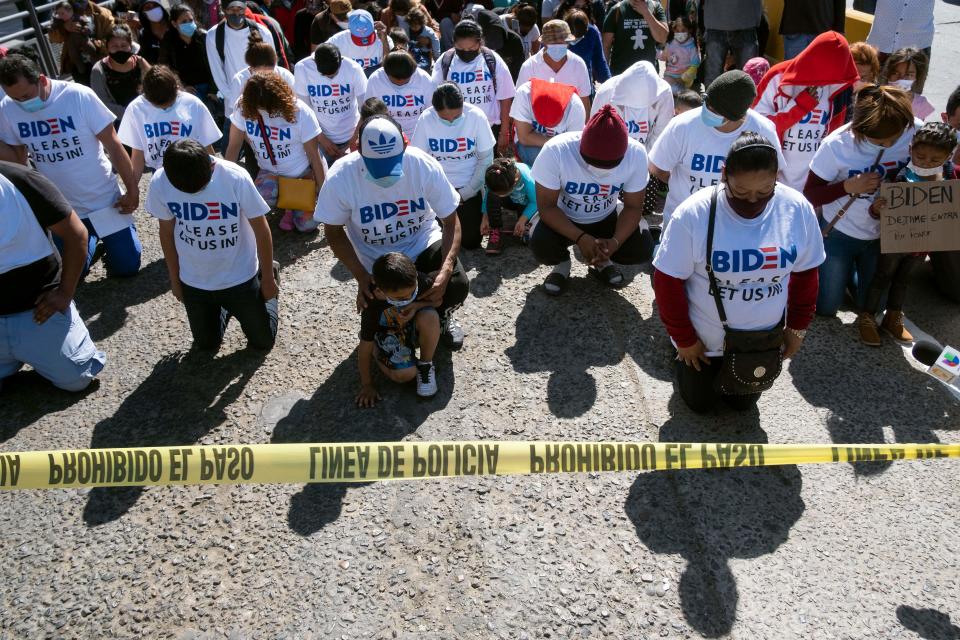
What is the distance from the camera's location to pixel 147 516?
393 centimetres

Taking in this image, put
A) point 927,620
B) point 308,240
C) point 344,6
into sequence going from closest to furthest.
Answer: point 927,620 → point 308,240 → point 344,6

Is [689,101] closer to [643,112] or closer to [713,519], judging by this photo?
[643,112]

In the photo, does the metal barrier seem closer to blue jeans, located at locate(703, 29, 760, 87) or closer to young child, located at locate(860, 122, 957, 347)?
blue jeans, located at locate(703, 29, 760, 87)

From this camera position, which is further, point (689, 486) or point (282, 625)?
point (689, 486)

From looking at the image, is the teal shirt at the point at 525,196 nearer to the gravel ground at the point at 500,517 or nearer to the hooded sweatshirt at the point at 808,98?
the gravel ground at the point at 500,517

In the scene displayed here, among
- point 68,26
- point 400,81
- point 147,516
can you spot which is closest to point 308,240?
point 400,81

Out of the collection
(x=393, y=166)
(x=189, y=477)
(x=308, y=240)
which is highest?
(x=393, y=166)

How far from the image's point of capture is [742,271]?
3867 millimetres

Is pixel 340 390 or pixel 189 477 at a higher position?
pixel 189 477

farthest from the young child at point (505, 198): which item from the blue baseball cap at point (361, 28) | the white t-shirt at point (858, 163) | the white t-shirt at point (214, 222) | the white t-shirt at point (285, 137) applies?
the blue baseball cap at point (361, 28)

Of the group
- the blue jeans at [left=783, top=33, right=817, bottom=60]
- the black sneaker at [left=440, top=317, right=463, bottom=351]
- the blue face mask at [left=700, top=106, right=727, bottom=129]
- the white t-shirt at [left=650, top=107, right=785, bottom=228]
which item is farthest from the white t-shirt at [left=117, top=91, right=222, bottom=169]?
the blue jeans at [left=783, top=33, right=817, bottom=60]

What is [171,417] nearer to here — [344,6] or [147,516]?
[147,516]

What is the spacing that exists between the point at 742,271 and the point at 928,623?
5.98 ft

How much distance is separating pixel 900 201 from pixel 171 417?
194 inches
